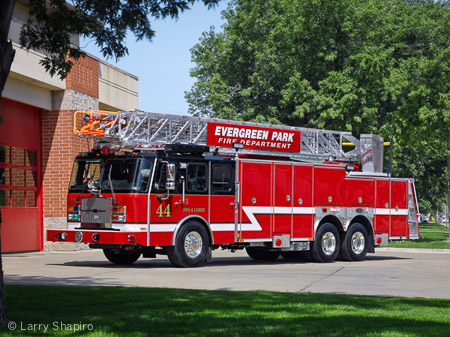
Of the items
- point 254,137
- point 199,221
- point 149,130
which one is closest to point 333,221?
point 254,137

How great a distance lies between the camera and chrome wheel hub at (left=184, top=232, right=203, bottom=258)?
17.8 m

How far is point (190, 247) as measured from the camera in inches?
703

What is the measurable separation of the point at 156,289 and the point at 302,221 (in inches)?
363

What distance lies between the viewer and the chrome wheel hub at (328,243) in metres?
21.2

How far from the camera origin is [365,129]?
3566 centimetres

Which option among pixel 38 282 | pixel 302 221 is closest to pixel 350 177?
pixel 302 221

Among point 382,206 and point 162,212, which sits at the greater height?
point 382,206

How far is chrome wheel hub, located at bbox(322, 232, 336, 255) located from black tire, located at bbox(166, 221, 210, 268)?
432cm

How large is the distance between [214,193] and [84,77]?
954cm

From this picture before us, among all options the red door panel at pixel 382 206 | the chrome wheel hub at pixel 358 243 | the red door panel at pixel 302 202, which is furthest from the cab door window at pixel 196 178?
the red door panel at pixel 382 206

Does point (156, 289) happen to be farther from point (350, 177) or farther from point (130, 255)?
point (350, 177)

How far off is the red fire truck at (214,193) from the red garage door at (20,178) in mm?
5239

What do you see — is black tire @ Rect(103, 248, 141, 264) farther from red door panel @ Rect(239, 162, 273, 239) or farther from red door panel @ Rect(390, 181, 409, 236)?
red door panel @ Rect(390, 181, 409, 236)

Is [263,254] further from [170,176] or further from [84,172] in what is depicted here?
[84,172]
